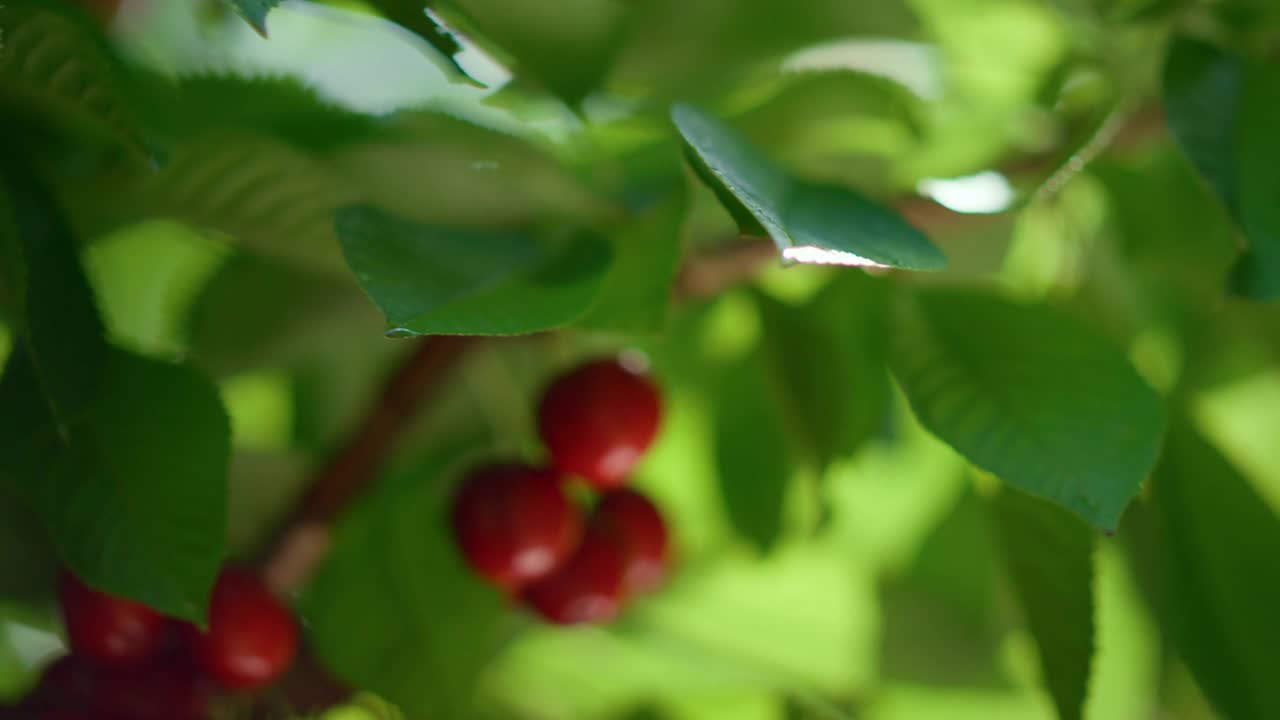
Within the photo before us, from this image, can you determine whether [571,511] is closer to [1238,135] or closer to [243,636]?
[243,636]

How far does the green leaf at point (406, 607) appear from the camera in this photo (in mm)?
608

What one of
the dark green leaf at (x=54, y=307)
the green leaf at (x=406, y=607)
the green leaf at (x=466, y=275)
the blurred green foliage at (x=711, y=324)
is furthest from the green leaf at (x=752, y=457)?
the dark green leaf at (x=54, y=307)

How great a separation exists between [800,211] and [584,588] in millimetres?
373

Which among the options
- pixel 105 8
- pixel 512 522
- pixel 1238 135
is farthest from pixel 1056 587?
pixel 105 8

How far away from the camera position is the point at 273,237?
0.47m

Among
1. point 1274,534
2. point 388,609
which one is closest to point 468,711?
point 388,609

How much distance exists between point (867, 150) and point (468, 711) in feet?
1.18

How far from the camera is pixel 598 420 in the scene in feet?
1.93

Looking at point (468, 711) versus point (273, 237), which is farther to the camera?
point (468, 711)

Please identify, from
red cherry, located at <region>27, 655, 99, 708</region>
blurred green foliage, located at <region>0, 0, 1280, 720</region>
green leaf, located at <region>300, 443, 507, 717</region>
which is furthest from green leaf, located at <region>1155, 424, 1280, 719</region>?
red cherry, located at <region>27, 655, 99, 708</region>

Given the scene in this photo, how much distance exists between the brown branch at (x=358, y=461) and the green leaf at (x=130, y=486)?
0.23m

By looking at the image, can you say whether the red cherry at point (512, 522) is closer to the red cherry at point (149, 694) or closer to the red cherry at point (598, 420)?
the red cherry at point (598, 420)

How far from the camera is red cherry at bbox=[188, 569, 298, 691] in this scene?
549 millimetres

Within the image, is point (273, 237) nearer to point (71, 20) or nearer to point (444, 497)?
point (71, 20)
